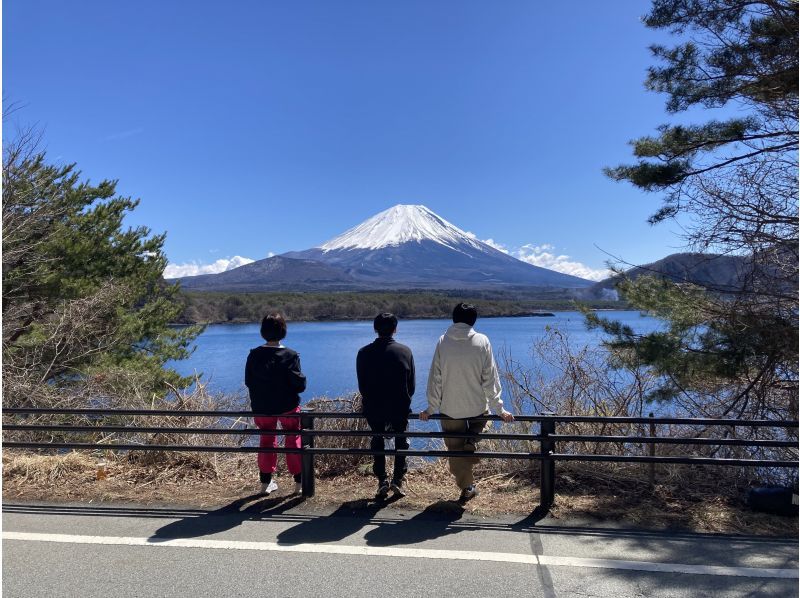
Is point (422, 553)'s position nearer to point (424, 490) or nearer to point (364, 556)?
point (364, 556)

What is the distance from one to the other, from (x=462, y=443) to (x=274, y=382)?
1660 millimetres

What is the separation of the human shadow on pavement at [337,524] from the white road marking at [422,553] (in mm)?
117

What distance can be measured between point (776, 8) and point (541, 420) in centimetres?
626

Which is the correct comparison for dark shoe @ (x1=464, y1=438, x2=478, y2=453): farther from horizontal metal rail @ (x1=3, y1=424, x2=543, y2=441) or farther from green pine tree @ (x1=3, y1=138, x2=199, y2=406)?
green pine tree @ (x1=3, y1=138, x2=199, y2=406)

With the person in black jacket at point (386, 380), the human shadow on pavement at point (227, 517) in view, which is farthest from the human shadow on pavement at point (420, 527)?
the human shadow on pavement at point (227, 517)

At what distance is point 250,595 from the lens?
132 inches

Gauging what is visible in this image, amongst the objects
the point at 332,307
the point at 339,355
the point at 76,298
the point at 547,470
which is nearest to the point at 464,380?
the point at 547,470

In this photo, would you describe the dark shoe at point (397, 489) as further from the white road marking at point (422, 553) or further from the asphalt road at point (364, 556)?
the white road marking at point (422, 553)

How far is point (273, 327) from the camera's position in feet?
16.2

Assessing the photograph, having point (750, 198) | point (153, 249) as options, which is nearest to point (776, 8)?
point (750, 198)

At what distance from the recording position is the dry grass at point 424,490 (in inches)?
177

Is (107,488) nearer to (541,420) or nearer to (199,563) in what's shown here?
(199,563)

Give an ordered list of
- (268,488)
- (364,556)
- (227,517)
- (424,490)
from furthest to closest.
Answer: (424,490) → (268,488) → (227,517) → (364,556)

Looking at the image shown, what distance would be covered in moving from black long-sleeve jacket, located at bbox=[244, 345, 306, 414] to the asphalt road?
86 cm
